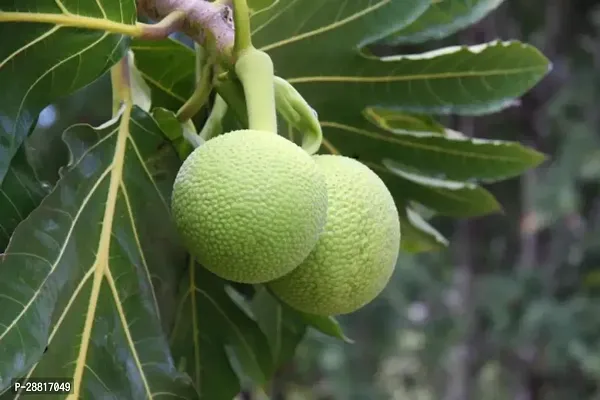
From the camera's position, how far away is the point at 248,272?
528mm

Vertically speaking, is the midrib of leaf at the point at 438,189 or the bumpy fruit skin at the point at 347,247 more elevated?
the bumpy fruit skin at the point at 347,247

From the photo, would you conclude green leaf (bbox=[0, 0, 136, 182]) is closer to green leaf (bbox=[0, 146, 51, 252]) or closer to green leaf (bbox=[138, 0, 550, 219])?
green leaf (bbox=[0, 146, 51, 252])

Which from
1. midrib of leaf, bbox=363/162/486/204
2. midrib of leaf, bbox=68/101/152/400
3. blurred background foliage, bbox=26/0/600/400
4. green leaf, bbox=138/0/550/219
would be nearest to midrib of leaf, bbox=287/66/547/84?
green leaf, bbox=138/0/550/219

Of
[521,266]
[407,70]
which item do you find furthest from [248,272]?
[521,266]

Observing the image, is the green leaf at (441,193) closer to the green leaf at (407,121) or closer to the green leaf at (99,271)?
the green leaf at (407,121)

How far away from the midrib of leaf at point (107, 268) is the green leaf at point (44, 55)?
0.25 ft

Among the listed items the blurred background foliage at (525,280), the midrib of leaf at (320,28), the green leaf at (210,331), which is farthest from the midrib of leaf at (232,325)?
the blurred background foliage at (525,280)

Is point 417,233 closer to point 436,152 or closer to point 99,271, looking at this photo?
point 436,152

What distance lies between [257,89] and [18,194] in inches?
8.1

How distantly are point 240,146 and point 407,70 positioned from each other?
314 millimetres

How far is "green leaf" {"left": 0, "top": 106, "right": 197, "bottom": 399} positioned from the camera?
1.70 feet

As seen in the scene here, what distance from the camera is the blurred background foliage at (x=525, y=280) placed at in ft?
8.13

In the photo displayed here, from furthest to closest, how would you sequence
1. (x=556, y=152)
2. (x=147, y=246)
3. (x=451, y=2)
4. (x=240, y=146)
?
(x=556, y=152) → (x=451, y=2) → (x=147, y=246) → (x=240, y=146)

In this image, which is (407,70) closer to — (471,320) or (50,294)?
(50,294)
